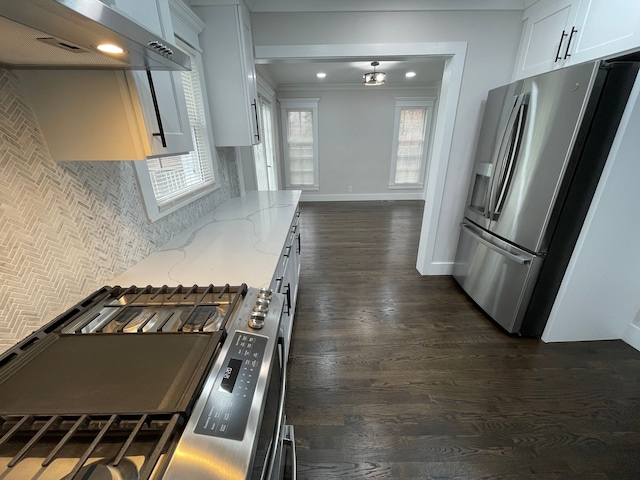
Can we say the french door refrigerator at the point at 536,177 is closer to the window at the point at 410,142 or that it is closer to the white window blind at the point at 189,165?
the white window blind at the point at 189,165

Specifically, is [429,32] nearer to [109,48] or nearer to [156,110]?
[156,110]

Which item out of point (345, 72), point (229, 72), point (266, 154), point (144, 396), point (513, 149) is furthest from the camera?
point (266, 154)

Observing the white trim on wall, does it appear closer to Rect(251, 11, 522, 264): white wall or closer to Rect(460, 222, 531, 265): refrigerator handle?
Rect(251, 11, 522, 264): white wall

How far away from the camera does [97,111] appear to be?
0.87m

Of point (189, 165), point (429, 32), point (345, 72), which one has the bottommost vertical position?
point (189, 165)

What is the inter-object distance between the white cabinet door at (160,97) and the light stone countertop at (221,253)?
53 centimetres

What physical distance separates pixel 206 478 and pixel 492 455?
155 cm

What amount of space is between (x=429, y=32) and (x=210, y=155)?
2146mm

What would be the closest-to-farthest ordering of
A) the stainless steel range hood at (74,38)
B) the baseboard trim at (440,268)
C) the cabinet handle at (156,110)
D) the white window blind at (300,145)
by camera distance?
1. the stainless steel range hood at (74,38)
2. the cabinet handle at (156,110)
3. the baseboard trim at (440,268)
4. the white window blind at (300,145)

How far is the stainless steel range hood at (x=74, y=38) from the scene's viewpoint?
445mm

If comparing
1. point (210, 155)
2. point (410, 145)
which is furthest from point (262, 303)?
point (410, 145)

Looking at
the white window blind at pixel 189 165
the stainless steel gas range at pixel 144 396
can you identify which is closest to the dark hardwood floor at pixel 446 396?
the stainless steel gas range at pixel 144 396

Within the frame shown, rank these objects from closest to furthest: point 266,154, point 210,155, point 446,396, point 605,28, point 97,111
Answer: point 97,111 → point 605,28 → point 446,396 → point 210,155 → point 266,154

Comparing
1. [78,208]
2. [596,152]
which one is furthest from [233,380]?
[596,152]
